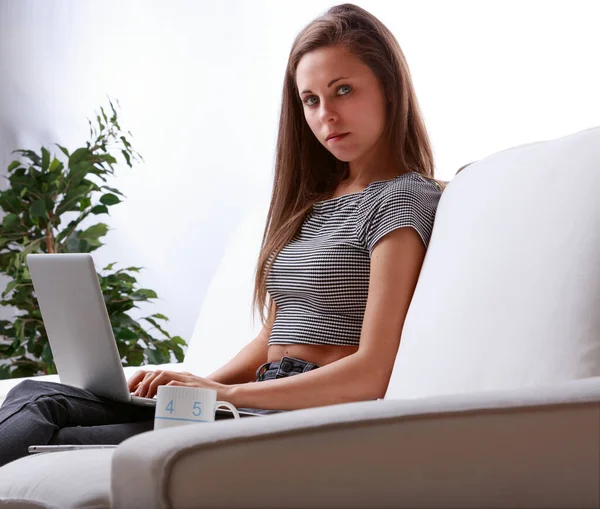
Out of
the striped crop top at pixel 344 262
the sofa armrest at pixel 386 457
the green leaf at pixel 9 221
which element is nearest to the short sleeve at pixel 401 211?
the striped crop top at pixel 344 262

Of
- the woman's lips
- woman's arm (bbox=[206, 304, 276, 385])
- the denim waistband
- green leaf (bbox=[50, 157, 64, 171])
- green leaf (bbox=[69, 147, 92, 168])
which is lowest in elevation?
woman's arm (bbox=[206, 304, 276, 385])

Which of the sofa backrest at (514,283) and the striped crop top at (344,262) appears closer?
the sofa backrest at (514,283)

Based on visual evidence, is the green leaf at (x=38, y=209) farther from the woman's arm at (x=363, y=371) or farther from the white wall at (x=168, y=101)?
the woman's arm at (x=363, y=371)

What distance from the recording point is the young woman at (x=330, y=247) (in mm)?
1293

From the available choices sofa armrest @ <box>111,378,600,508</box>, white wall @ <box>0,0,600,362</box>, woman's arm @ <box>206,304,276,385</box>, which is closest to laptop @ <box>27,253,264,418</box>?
woman's arm @ <box>206,304,276,385</box>

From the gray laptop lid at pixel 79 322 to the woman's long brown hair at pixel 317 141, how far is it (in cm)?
44

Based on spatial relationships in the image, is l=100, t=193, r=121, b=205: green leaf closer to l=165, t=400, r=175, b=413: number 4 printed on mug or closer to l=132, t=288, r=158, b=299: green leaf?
l=132, t=288, r=158, b=299: green leaf

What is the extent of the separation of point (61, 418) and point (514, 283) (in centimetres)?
64

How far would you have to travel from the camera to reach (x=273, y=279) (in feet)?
5.19

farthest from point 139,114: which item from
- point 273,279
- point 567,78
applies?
point 273,279

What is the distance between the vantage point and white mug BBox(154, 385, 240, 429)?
893mm

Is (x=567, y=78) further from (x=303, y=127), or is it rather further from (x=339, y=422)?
(x=339, y=422)

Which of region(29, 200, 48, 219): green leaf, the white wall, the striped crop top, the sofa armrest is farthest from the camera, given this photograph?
the white wall

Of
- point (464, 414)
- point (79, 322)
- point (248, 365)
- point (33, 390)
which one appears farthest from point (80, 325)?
point (464, 414)
